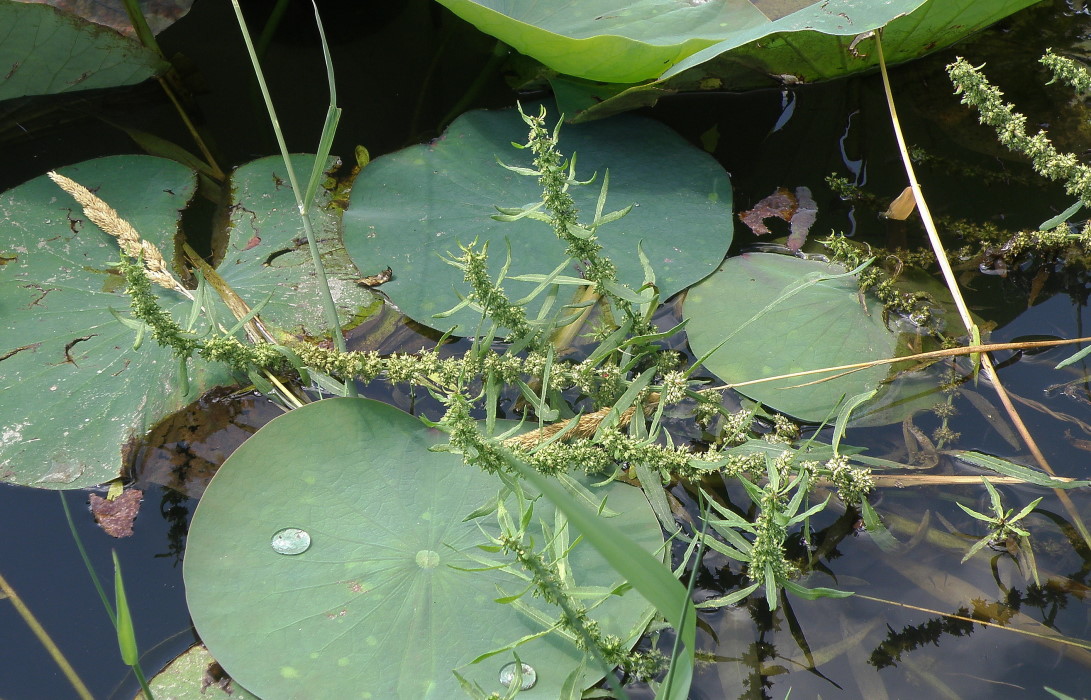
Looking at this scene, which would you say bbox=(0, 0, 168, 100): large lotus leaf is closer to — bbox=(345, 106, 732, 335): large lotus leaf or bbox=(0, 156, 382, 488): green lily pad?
bbox=(0, 156, 382, 488): green lily pad

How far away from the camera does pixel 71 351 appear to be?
169cm

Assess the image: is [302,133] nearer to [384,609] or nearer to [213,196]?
[213,196]

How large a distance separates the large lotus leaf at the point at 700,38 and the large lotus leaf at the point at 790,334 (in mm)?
553

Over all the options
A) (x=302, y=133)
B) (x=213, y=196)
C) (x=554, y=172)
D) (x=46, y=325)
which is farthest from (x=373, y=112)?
(x=554, y=172)

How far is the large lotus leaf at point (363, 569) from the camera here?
1.32 meters

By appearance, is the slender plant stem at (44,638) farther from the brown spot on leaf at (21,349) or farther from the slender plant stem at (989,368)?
the slender plant stem at (989,368)

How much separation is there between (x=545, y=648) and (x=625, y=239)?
100 cm

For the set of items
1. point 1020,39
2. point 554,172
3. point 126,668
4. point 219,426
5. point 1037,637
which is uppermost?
point 1020,39

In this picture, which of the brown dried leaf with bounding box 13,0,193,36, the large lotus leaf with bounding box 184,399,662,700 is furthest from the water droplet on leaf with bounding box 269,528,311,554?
the brown dried leaf with bounding box 13,0,193,36

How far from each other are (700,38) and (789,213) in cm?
54

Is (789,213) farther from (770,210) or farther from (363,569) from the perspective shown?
(363,569)

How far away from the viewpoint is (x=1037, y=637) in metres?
1.39

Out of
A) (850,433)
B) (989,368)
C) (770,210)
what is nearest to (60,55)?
(770,210)

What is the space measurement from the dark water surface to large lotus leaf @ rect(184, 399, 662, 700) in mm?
176
